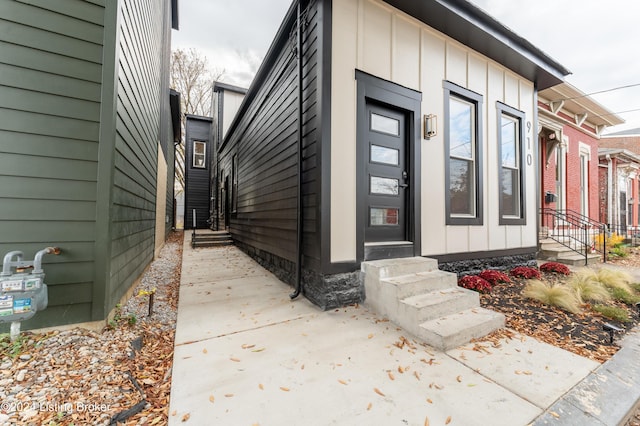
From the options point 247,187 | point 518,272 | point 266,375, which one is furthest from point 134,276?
point 518,272

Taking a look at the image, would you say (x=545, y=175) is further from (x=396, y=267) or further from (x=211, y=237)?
(x=211, y=237)

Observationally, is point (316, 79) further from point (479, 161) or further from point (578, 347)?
point (578, 347)

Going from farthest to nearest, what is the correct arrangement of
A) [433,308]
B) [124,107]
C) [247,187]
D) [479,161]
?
[247,187], [479,161], [124,107], [433,308]

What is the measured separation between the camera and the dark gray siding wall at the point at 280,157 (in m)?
3.07

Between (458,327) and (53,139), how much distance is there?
3.74m

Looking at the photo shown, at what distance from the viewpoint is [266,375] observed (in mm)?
1689

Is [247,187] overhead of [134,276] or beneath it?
overhead

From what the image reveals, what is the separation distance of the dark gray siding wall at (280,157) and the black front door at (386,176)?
74 cm

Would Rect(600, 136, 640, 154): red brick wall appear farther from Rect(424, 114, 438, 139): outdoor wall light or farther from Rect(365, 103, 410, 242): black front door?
Rect(365, 103, 410, 242): black front door

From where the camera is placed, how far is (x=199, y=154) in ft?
43.3

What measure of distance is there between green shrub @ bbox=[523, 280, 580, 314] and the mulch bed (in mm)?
60

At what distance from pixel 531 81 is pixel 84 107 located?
23.0 ft

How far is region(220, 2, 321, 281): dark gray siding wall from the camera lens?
3.07m

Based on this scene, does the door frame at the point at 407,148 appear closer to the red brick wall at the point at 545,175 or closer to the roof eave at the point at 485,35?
the roof eave at the point at 485,35
